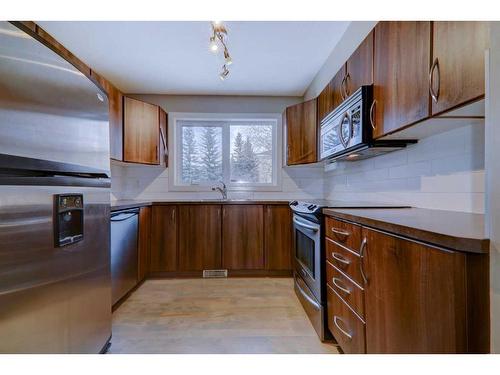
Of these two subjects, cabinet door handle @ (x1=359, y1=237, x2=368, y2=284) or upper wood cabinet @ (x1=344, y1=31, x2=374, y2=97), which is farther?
upper wood cabinet @ (x1=344, y1=31, x2=374, y2=97)

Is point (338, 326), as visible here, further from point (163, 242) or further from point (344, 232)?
point (163, 242)

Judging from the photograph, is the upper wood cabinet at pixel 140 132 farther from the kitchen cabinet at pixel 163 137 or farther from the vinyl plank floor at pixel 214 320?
the vinyl plank floor at pixel 214 320

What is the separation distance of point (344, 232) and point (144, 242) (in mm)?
2249

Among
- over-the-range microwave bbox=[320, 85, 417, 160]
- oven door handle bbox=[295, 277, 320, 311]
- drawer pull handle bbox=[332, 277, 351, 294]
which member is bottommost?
oven door handle bbox=[295, 277, 320, 311]

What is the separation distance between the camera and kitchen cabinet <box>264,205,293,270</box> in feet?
9.86

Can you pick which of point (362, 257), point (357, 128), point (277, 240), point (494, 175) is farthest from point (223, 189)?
point (494, 175)

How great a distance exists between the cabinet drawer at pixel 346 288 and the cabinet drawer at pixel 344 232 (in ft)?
0.63

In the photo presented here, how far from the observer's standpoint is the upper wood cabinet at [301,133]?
108 inches

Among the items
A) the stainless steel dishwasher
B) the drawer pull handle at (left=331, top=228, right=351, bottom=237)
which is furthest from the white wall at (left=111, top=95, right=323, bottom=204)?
the drawer pull handle at (left=331, top=228, right=351, bottom=237)

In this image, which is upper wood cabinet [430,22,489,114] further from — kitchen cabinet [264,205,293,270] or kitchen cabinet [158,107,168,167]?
kitchen cabinet [158,107,168,167]

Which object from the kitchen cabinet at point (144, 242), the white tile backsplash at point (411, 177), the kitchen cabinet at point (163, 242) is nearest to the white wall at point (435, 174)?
the white tile backsplash at point (411, 177)

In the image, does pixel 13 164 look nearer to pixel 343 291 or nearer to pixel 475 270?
pixel 475 270

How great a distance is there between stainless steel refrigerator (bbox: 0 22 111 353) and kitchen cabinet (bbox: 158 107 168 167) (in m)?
1.76
